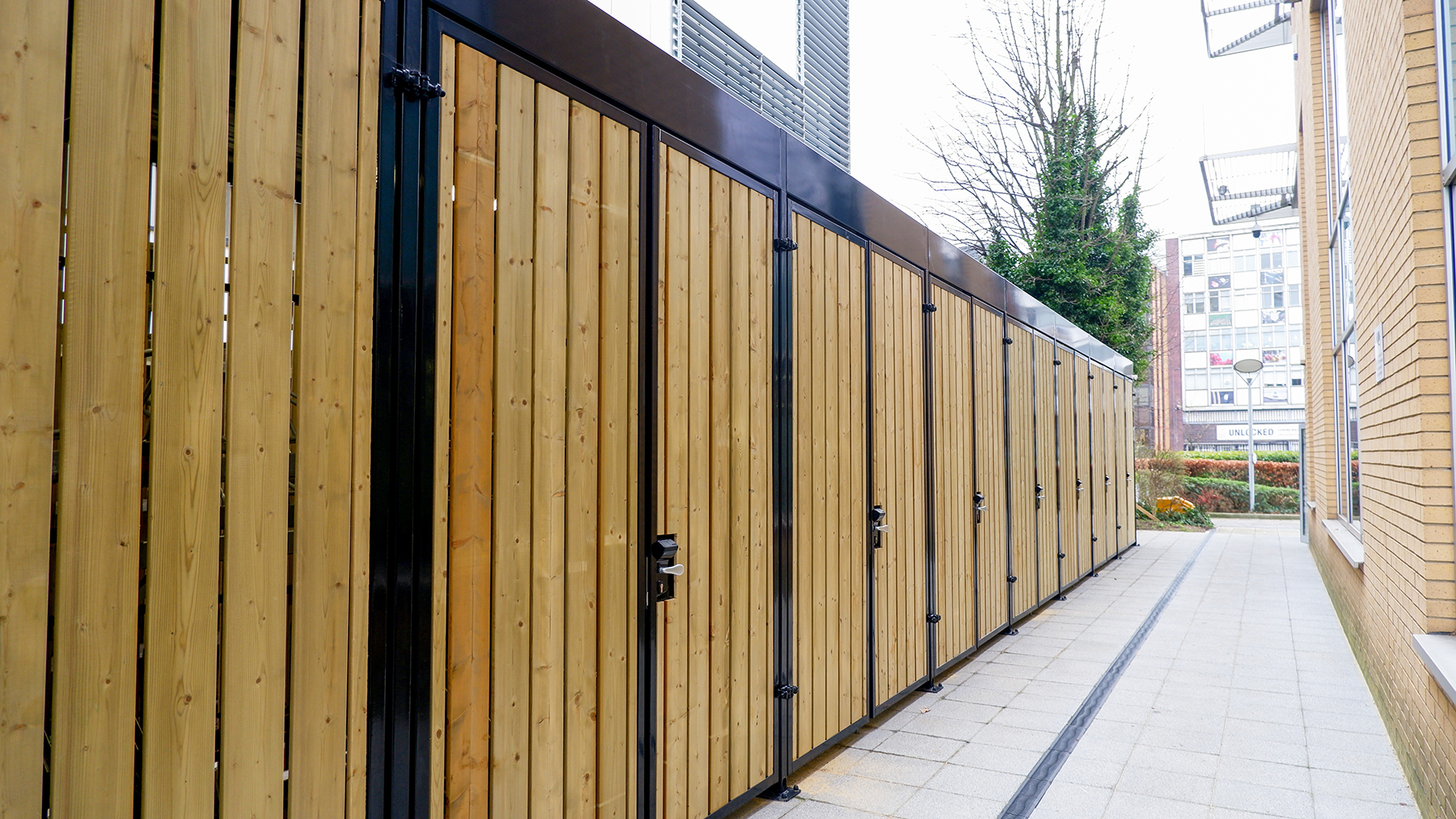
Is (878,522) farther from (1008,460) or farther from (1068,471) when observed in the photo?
(1068,471)

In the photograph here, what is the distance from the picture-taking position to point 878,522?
4672 mm

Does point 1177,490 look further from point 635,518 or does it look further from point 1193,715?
point 635,518

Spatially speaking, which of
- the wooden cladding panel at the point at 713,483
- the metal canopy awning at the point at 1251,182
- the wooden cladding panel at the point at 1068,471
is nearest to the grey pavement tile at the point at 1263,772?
the wooden cladding panel at the point at 713,483

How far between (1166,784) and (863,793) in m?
1.37

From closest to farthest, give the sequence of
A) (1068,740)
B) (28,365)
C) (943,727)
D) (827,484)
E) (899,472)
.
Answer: (28,365), (827,484), (1068,740), (943,727), (899,472)

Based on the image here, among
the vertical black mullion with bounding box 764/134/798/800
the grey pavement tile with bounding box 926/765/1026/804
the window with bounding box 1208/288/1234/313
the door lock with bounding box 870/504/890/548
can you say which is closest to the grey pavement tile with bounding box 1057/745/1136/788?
the grey pavement tile with bounding box 926/765/1026/804

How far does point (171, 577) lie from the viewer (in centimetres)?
163

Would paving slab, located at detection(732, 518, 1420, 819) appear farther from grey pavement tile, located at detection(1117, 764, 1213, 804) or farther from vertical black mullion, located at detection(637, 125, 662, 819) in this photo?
vertical black mullion, located at detection(637, 125, 662, 819)

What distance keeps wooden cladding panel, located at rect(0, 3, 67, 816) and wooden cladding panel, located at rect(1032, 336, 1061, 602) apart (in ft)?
25.4

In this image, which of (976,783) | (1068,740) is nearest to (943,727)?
(1068,740)

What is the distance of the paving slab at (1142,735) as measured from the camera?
3551mm

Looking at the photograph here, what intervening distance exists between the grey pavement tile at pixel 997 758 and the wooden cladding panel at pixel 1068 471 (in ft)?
16.6

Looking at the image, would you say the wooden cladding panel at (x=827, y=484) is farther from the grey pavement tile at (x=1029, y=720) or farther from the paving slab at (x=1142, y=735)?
the grey pavement tile at (x=1029, y=720)

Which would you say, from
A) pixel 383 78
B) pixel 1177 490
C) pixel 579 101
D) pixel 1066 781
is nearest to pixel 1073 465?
pixel 1066 781
